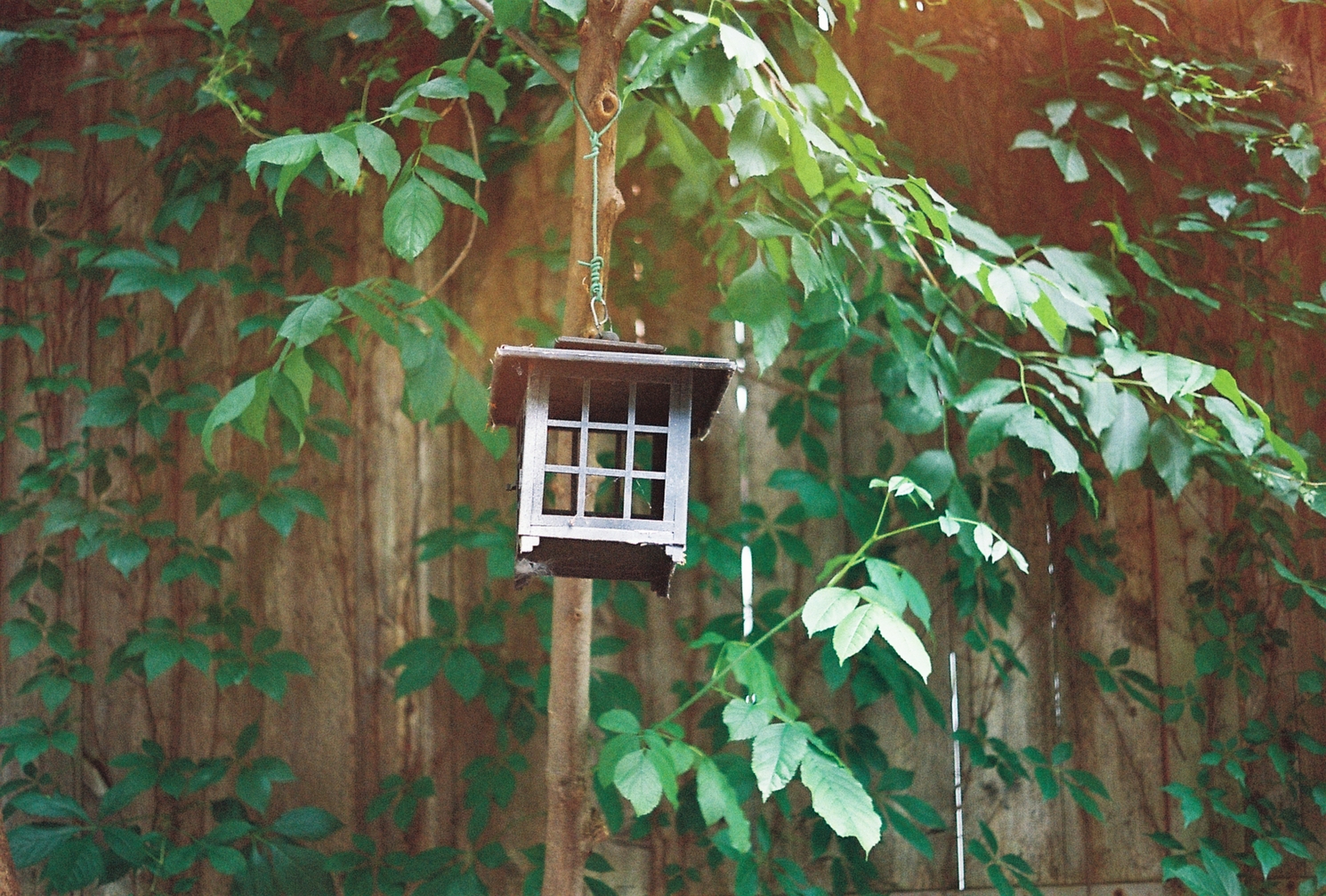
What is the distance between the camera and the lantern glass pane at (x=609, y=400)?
1.21 m

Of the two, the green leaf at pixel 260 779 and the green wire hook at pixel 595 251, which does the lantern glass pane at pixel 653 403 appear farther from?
the green leaf at pixel 260 779

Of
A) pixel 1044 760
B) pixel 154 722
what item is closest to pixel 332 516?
pixel 154 722

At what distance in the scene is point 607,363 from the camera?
1132mm

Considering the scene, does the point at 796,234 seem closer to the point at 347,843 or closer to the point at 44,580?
the point at 347,843

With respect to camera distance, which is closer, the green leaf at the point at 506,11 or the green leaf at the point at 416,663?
the green leaf at the point at 506,11

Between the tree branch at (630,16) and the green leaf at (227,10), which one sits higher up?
the tree branch at (630,16)

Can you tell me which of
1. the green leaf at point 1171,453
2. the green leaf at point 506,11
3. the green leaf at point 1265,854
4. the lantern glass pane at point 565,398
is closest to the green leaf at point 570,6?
the green leaf at point 506,11

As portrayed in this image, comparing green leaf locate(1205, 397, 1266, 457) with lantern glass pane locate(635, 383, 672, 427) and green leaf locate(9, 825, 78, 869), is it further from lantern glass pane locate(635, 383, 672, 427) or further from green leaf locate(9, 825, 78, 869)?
green leaf locate(9, 825, 78, 869)

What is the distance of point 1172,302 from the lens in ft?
7.16

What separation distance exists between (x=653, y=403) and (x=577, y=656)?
1.49ft

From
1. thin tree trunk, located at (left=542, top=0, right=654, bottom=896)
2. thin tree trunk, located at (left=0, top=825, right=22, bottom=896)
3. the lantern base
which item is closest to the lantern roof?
the lantern base

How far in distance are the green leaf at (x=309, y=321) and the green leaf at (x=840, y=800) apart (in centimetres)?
80

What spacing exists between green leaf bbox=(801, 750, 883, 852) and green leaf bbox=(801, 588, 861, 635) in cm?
15

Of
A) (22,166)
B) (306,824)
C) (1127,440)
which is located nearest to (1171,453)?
(1127,440)
